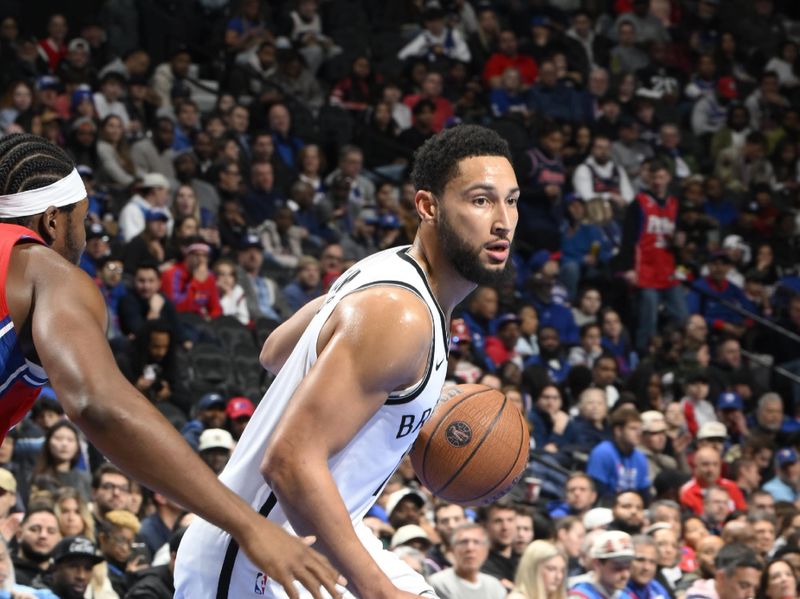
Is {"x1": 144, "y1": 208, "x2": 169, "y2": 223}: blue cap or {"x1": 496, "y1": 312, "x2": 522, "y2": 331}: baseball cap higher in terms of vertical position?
{"x1": 144, "y1": 208, "x2": 169, "y2": 223}: blue cap

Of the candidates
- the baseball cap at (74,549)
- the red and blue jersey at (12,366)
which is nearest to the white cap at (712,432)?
the baseball cap at (74,549)

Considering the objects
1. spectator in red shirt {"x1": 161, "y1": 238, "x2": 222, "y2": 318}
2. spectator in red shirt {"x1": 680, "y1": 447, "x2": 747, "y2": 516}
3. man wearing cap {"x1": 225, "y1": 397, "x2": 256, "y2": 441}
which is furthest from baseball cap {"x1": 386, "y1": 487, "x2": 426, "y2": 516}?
spectator in red shirt {"x1": 161, "y1": 238, "x2": 222, "y2": 318}

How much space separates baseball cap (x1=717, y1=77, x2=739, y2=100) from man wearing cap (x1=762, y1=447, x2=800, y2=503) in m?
6.83

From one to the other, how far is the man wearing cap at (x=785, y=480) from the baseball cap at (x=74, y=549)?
6305 mm

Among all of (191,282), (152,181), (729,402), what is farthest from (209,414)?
(729,402)

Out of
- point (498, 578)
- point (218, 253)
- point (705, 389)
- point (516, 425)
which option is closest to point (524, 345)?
point (705, 389)

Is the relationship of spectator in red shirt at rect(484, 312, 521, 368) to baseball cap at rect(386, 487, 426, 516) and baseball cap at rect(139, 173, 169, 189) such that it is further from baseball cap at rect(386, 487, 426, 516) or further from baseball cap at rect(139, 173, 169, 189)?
baseball cap at rect(386, 487, 426, 516)

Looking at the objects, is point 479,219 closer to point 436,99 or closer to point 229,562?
point 229,562

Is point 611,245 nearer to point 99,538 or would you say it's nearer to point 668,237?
point 668,237

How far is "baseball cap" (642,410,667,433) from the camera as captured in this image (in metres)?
11.4

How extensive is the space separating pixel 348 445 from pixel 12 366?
3.30ft

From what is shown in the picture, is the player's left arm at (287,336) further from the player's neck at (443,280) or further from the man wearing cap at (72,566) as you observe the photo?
the man wearing cap at (72,566)

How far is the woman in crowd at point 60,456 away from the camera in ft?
27.2

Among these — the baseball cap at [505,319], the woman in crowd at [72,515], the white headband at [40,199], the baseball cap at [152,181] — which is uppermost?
the white headband at [40,199]
